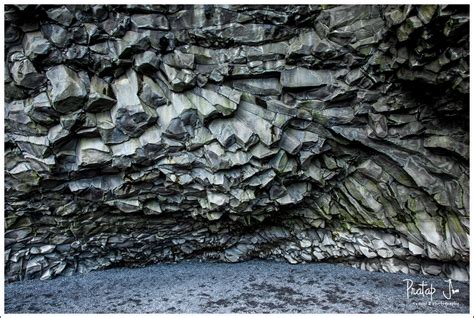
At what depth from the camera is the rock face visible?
6441 mm

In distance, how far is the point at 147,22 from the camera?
659 cm

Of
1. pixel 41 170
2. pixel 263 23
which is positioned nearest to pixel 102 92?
pixel 41 170

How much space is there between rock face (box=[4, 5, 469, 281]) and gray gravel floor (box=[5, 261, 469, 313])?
0.95 meters

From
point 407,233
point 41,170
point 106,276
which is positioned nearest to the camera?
point 41,170

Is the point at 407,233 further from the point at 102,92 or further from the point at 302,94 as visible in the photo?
the point at 102,92

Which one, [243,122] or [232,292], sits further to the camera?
[232,292]

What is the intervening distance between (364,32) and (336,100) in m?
1.49

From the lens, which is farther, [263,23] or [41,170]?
[41,170]

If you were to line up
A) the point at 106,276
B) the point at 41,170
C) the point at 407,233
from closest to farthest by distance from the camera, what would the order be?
the point at 41,170
the point at 407,233
the point at 106,276

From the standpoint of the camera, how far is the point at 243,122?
7523 mm

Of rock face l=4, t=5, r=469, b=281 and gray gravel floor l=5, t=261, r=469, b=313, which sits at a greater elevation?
rock face l=4, t=5, r=469, b=281

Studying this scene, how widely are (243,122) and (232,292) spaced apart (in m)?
4.50

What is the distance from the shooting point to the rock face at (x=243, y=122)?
6441 millimetres

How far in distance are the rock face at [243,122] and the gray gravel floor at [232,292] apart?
95 centimetres
